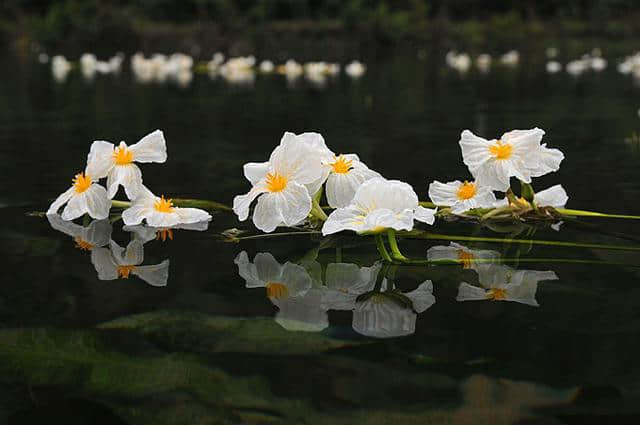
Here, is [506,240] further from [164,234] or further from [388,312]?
[164,234]

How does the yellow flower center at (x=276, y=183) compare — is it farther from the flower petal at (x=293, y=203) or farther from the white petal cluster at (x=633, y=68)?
the white petal cluster at (x=633, y=68)

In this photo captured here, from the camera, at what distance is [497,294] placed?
1396 mm

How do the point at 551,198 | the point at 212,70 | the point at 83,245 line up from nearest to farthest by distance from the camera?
1. the point at 83,245
2. the point at 551,198
3. the point at 212,70

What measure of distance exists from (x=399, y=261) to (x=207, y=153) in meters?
1.84

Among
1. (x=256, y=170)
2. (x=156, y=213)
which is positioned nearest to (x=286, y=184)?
(x=256, y=170)

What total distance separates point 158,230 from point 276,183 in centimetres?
35

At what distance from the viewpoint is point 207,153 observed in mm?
3324

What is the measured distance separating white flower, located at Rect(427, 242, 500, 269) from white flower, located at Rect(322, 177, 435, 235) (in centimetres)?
10

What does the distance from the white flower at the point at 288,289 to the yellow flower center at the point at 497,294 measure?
0.26m

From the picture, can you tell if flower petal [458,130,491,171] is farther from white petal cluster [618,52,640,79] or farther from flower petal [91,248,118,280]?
white petal cluster [618,52,640,79]

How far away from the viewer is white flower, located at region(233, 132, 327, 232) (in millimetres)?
1701

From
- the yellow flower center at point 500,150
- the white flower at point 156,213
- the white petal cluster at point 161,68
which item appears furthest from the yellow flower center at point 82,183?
the white petal cluster at point 161,68

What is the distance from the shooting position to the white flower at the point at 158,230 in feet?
6.08

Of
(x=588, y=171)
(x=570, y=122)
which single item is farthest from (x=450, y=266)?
(x=570, y=122)
